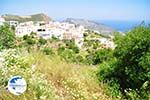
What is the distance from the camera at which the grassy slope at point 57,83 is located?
527 cm

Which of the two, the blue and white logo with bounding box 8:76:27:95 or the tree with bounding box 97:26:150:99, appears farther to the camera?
the tree with bounding box 97:26:150:99

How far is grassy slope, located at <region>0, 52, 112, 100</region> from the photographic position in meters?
5.27

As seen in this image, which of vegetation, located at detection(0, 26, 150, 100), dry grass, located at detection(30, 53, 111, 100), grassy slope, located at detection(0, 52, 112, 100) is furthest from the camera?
dry grass, located at detection(30, 53, 111, 100)

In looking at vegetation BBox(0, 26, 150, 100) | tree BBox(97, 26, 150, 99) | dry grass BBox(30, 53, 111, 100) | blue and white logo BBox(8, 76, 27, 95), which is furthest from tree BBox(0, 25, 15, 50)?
blue and white logo BBox(8, 76, 27, 95)

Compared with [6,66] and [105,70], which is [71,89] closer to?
[6,66]

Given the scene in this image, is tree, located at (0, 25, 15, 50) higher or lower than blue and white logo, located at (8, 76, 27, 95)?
lower

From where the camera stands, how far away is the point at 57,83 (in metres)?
6.70

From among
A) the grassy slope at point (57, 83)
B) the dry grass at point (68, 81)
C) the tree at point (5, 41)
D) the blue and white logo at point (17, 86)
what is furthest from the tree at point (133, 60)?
the blue and white logo at point (17, 86)

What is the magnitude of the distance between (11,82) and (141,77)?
4491 millimetres

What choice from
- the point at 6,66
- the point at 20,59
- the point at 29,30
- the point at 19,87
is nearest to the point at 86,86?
the point at 20,59

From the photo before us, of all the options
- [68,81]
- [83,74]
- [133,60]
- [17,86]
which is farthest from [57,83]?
[17,86]

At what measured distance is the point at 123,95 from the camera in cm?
768

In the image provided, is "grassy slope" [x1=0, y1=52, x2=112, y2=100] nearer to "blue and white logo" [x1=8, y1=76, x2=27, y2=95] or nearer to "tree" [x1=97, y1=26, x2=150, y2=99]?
"tree" [x1=97, y1=26, x2=150, y2=99]

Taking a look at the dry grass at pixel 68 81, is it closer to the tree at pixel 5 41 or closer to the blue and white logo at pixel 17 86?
the tree at pixel 5 41
